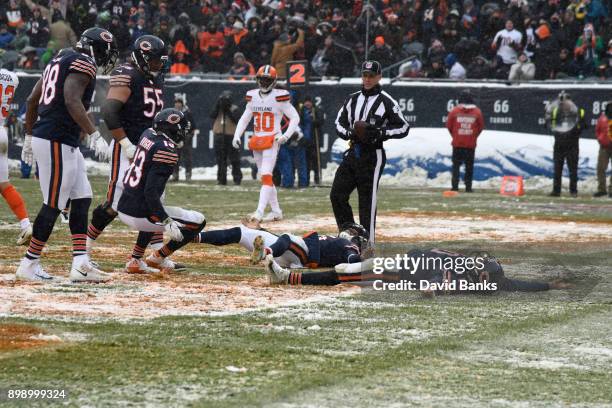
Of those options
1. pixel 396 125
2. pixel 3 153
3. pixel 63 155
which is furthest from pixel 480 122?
pixel 63 155

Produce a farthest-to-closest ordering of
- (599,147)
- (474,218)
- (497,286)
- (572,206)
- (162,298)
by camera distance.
→ 1. (599,147)
2. (572,206)
3. (474,218)
4. (497,286)
5. (162,298)

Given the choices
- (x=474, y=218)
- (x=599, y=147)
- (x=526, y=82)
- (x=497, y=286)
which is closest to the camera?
(x=497, y=286)

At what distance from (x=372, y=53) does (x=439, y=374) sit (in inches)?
866

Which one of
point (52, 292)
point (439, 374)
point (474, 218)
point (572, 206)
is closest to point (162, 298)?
point (52, 292)

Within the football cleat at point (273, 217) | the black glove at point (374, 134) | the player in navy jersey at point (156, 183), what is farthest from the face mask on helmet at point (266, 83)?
the player in navy jersey at point (156, 183)

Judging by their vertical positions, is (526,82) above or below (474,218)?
above

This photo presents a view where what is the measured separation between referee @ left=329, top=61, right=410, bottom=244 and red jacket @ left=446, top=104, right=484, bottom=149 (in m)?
13.1

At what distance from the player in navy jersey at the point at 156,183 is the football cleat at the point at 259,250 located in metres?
0.54

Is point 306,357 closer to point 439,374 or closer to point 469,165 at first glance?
point 439,374

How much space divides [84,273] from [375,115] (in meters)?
4.01

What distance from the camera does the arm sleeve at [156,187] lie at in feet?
30.7

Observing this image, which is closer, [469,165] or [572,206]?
[572,206]

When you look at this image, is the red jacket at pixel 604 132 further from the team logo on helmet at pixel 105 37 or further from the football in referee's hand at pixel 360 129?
the team logo on helmet at pixel 105 37

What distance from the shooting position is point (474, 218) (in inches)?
686
